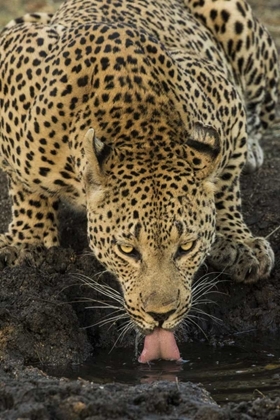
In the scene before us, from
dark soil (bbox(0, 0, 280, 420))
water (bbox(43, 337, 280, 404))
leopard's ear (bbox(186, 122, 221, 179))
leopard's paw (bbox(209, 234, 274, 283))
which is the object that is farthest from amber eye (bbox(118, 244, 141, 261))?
leopard's paw (bbox(209, 234, 274, 283))

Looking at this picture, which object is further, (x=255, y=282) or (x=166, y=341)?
(x=255, y=282)

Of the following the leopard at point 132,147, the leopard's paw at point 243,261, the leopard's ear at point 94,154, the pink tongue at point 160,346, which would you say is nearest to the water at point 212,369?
the pink tongue at point 160,346

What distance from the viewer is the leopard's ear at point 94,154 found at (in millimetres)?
8836

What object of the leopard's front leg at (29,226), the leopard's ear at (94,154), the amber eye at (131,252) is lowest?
the leopard's front leg at (29,226)

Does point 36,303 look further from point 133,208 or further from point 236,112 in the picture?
point 236,112

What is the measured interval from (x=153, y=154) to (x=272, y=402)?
2414 millimetres

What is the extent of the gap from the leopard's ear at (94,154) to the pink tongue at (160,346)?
120cm

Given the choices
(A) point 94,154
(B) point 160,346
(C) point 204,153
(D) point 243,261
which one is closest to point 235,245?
(D) point 243,261

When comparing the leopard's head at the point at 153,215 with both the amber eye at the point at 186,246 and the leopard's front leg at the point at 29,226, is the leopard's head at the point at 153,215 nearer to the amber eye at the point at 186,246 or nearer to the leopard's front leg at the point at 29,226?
the amber eye at the point at 186,246

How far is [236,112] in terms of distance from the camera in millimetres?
11039

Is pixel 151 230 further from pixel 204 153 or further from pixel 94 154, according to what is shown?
pixel 204 153

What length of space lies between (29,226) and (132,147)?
199 centimetres

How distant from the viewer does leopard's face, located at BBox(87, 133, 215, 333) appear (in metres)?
8.73

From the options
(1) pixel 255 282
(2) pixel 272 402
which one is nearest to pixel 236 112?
(1) pixel 255 282
